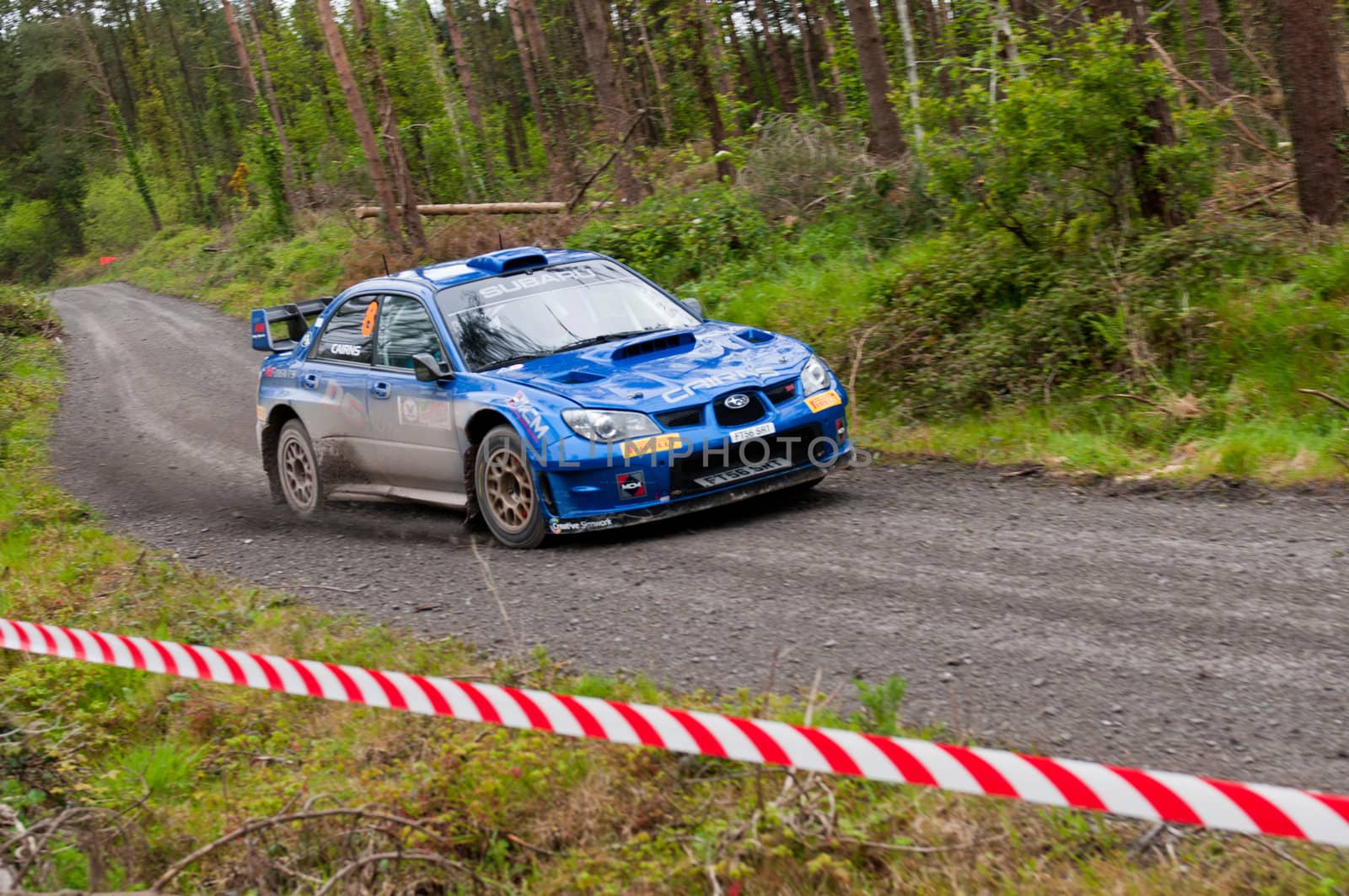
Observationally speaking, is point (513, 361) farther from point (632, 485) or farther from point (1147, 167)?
point (1147, 167)

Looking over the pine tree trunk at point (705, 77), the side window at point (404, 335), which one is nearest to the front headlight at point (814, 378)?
the side window at point (404, 335)

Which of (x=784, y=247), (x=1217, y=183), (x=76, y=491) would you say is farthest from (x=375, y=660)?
(x=784, y=247)

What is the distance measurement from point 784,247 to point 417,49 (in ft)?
90.2

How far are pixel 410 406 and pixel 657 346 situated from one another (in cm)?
176

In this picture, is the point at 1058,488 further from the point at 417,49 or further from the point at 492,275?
the point at 417,49

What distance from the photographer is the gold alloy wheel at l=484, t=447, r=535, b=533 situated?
752 centimetres

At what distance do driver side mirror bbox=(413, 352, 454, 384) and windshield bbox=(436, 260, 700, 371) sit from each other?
0.16 meters

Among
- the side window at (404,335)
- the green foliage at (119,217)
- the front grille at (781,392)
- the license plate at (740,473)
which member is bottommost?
the license plate at (740,473)

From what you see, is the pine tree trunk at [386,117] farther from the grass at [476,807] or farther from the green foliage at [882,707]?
the green foliage at [882,707]

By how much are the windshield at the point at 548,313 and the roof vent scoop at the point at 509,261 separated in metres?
0.09

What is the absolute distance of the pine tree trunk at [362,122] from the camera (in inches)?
890

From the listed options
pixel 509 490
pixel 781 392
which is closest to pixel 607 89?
pixel 781 392

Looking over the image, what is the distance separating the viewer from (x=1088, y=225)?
10.1 m

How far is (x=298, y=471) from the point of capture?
32.7ft
